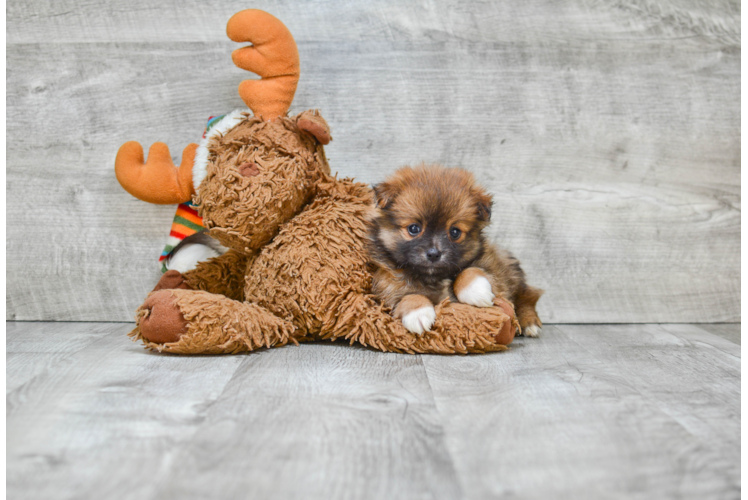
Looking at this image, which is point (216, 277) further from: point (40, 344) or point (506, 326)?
point (506, 326)

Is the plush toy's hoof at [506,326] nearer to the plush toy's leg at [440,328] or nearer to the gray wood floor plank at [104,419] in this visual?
the plush toy's leg at [440,328]

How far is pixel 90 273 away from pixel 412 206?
4.26 ft

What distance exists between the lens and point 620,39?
211 cm

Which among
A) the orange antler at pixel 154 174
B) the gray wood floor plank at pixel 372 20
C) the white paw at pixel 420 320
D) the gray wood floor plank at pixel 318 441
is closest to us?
the gray wood floor plank at pixel 318 441

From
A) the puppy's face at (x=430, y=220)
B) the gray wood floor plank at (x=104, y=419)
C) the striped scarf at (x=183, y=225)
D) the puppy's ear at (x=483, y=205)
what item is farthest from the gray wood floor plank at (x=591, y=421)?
the striped scarf at (x=183, y=225)

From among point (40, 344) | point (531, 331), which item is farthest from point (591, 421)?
point (40, 344)

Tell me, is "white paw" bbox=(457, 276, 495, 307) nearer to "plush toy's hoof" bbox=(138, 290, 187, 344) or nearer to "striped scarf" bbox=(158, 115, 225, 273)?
"plush toy's hoof" bbox=(138, 290, 187, 344)

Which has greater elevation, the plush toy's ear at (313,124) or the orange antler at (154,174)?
the plush toy's ear at (313,124)

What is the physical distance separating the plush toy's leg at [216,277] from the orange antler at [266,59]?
1.56 feet

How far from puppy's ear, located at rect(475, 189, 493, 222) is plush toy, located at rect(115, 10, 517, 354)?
0.26 metres

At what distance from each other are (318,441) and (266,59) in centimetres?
111

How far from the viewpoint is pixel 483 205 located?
1620 millimetres

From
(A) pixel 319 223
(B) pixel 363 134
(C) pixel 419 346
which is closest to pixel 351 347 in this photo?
(C) pixel 419 346

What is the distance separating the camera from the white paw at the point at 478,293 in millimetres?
1573
